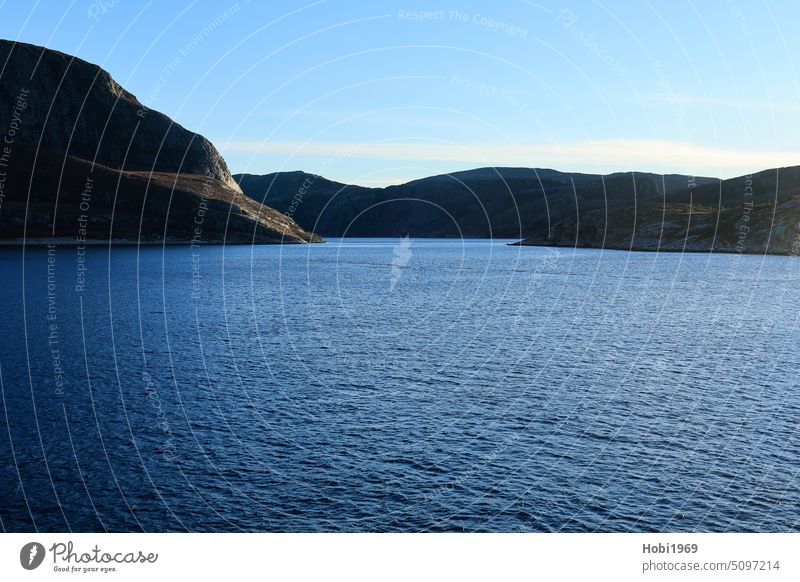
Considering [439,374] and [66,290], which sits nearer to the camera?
[439,374]

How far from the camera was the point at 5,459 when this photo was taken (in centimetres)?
4406

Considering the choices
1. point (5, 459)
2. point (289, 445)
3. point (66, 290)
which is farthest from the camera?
point (66, 290)

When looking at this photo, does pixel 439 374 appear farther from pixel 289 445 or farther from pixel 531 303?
pixel 531 303

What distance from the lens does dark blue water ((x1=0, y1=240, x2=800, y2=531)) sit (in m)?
38.1

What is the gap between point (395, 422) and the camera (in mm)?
53312

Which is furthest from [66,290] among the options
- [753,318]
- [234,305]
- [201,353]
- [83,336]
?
[753,318]

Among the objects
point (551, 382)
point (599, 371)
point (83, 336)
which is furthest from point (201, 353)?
point (599, 371)

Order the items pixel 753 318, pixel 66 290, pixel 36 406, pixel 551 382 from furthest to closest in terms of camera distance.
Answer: pixel 66 290 < pixel 753 318 < pixel 551 382 < pixel 36 406

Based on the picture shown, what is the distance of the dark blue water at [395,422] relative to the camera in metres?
38.1

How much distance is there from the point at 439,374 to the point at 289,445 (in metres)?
26.3

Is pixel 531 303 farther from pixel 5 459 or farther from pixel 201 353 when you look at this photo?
pixel 5 459
